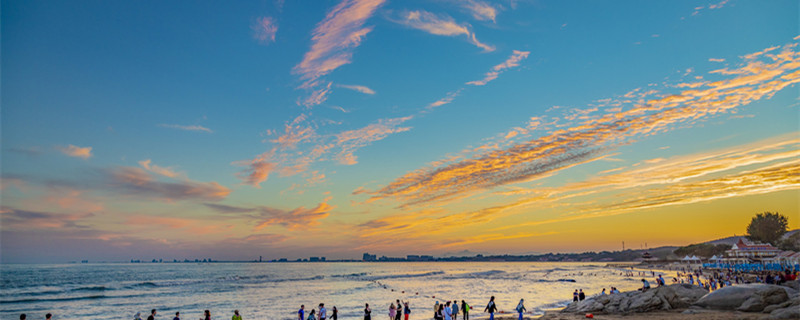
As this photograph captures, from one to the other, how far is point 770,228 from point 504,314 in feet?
456

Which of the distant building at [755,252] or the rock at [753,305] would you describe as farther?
the distant building at [755,252]

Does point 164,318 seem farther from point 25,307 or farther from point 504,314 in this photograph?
point 504,314

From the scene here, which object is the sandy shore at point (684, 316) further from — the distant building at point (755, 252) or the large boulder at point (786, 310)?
the distant building at point (755, 252)

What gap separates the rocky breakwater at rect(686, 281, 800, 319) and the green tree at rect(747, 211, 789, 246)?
134 metres

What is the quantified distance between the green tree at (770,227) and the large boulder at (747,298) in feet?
442

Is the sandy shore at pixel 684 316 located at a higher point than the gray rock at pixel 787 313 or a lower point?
lower

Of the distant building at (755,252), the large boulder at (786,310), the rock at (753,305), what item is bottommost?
the distant building at (755,252)

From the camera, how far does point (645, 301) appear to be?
30953mm

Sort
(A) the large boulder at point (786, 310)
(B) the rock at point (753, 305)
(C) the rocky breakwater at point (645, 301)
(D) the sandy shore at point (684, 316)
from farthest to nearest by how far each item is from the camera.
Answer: (C) the rocky breakwater at point (645, 301)
(B) the rock at point (753, 305)
(D) the sandy shore at point (684, 316)
(A) the large boulder at point (786, 310)

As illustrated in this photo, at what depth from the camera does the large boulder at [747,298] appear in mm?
25594

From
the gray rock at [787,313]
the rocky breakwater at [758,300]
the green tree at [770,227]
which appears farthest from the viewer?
the green tree at [770,227]

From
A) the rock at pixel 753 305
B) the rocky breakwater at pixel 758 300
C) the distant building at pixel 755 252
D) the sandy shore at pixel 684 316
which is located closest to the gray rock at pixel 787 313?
the rocky breakwater at pixel 758 300

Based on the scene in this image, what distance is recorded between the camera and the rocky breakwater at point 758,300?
22095 mm

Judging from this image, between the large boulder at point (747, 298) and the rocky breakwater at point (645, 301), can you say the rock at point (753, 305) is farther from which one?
the rocky breakwater at point (645, 301)
